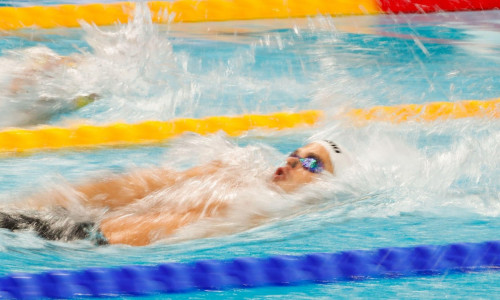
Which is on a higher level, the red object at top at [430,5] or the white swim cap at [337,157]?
the red object at top at [430,5]

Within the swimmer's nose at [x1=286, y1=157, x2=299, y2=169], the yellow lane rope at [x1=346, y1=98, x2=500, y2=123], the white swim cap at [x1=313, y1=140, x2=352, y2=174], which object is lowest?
the swimmer's nose at [x1=286, y1=157, x2=299, y2=169]

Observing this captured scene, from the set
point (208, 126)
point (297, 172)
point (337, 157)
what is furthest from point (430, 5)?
point (297, 172)

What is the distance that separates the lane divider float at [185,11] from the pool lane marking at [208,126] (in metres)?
1.39

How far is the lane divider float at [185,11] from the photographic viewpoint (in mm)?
4992

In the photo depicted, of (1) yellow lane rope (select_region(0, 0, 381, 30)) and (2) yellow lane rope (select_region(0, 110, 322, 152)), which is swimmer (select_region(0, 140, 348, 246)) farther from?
(1) yellow lane rope (select_region(0, 0, 381, 30))

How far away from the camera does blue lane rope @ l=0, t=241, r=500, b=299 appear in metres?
1.94

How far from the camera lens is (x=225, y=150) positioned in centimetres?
298

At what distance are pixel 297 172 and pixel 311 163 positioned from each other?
6 centimetres

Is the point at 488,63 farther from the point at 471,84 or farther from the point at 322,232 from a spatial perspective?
the point at 322,232

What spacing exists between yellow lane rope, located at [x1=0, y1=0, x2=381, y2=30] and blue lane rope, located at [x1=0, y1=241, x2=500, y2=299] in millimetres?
3200

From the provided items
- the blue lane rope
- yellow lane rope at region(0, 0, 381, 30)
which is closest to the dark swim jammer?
the blue lane rope

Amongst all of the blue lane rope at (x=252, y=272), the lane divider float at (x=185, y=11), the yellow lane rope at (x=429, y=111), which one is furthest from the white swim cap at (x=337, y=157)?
the lane divider float at (x=185, y=11)

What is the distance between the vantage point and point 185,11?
5180 millimetres

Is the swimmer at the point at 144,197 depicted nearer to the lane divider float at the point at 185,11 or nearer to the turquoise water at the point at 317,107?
the turquoise water at the point at 317,107
